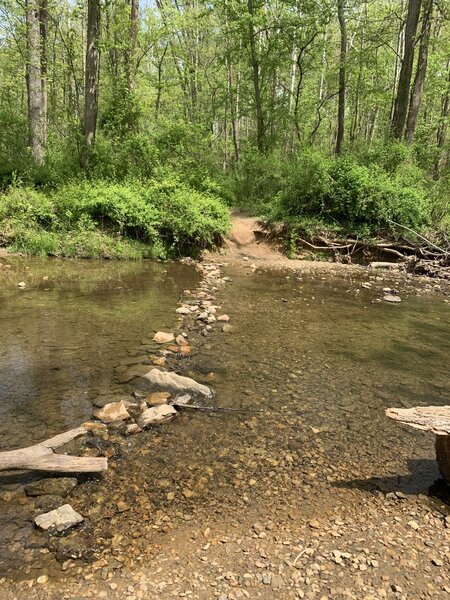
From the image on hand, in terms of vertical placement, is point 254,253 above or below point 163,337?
above

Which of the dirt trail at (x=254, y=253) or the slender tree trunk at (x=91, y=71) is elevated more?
the slender tree trunk at (x=91, y=71)

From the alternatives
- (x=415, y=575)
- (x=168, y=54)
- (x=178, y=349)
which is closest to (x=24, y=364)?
(x=178, y=349)

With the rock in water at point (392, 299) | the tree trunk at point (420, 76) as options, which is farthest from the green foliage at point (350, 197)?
the rock in water at point (392, 299)

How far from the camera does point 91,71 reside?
49.3 feet

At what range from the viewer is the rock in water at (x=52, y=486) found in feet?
11.7

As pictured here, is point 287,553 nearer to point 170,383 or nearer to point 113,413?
point 113,413

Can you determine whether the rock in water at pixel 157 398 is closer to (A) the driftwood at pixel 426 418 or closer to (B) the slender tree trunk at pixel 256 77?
(A) the driftwood at pixel 426 418

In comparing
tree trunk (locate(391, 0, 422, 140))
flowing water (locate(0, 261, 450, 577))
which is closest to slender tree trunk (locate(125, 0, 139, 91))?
flowing water (locate(0, 261, 450, 577))

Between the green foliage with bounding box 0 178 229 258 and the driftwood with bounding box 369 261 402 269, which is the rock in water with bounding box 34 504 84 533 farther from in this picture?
the driftwood with bounding box 369 261 402 269

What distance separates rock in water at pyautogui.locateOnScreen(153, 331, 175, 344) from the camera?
23.0 feet

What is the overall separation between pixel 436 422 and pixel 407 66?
17.3 meters

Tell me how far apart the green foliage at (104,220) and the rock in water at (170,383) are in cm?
813

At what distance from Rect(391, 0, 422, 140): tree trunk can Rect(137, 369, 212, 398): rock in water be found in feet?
49.9

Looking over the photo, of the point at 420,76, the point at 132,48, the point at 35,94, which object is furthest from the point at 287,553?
the point at 420,76
